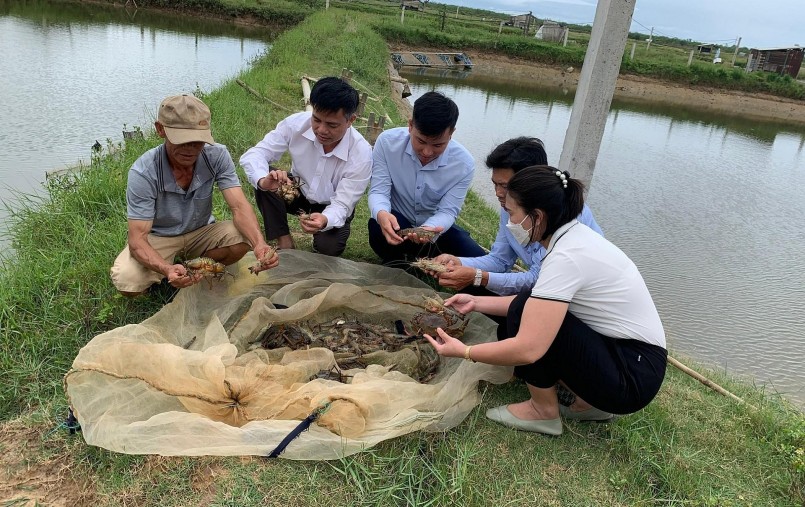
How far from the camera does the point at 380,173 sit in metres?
4.18

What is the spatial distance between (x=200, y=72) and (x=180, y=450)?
44.6 ft

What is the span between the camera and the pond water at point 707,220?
559 centimetres

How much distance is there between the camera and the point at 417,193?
4152 millimetres

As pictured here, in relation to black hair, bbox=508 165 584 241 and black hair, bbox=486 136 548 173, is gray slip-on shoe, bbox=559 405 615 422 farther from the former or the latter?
black hair, bbox=486 136 548 173

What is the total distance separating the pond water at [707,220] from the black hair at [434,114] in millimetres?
3110

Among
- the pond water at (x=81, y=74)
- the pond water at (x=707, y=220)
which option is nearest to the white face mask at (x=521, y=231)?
the pond water at (x=707, y=220)

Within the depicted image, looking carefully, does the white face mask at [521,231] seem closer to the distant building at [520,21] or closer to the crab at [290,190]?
the crab at [290,190]

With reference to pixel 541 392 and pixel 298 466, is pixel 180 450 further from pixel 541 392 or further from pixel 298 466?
pixel 541 392

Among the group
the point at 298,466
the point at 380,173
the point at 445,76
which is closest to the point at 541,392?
the point at 298,466

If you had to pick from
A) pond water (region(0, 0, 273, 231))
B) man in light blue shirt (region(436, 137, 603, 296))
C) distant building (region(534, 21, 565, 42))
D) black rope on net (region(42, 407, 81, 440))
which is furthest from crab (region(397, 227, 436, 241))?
distant building (region(534, 21, 565, 42))

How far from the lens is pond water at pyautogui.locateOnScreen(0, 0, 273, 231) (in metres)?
7.20

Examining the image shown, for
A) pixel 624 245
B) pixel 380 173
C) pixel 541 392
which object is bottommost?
pixel 624 245

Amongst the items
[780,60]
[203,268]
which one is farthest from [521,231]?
[780,60]

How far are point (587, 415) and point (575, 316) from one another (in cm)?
71
